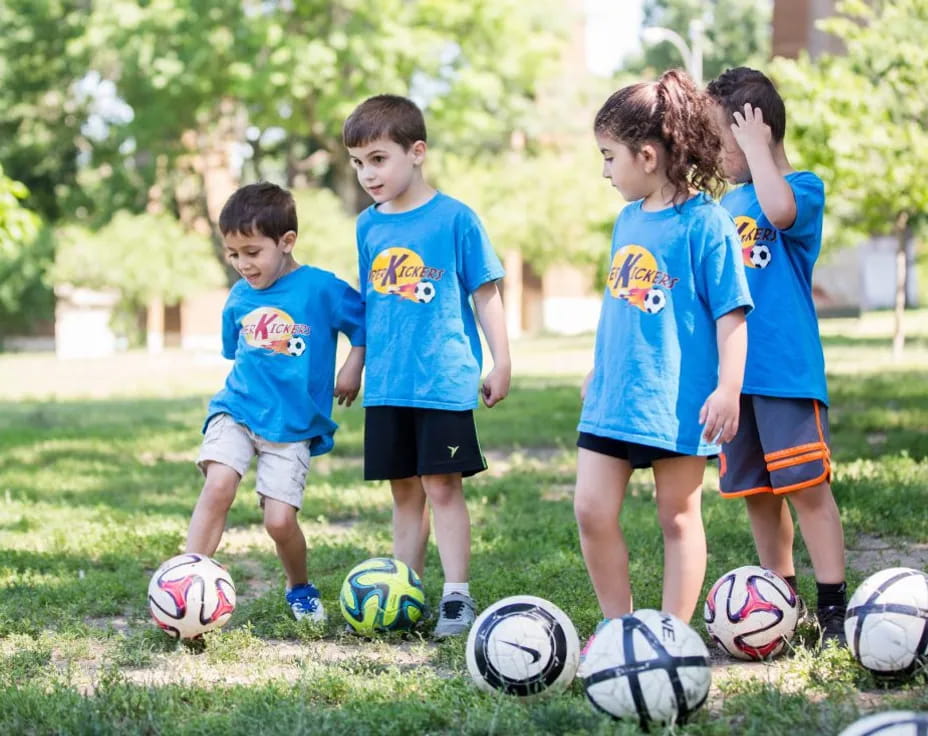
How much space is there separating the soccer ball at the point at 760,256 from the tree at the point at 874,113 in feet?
45.8

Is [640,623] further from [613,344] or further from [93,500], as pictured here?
→ [93,500]

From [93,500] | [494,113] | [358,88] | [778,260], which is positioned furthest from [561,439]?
[494,113]

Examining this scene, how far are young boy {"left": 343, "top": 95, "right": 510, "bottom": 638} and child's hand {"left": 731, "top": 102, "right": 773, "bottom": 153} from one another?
1.11 meters


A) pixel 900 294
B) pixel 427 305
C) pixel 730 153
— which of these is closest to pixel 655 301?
pixel 730 153

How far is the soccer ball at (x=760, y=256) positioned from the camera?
473 cm

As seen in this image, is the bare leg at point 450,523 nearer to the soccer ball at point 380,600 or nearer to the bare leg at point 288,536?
the soccer ball at point 380,600

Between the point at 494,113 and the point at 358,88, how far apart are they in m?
9.79

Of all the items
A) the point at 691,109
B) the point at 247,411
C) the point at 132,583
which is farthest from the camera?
the point at 132,583

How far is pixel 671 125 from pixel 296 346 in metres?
1.91

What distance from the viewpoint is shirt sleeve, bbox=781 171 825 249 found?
4.66 metres

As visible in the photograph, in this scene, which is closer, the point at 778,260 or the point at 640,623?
the point at 640,623

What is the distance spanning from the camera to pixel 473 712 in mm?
3664

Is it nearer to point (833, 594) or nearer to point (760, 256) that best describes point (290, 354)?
point (760, 256)

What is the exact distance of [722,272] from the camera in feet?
13.9
